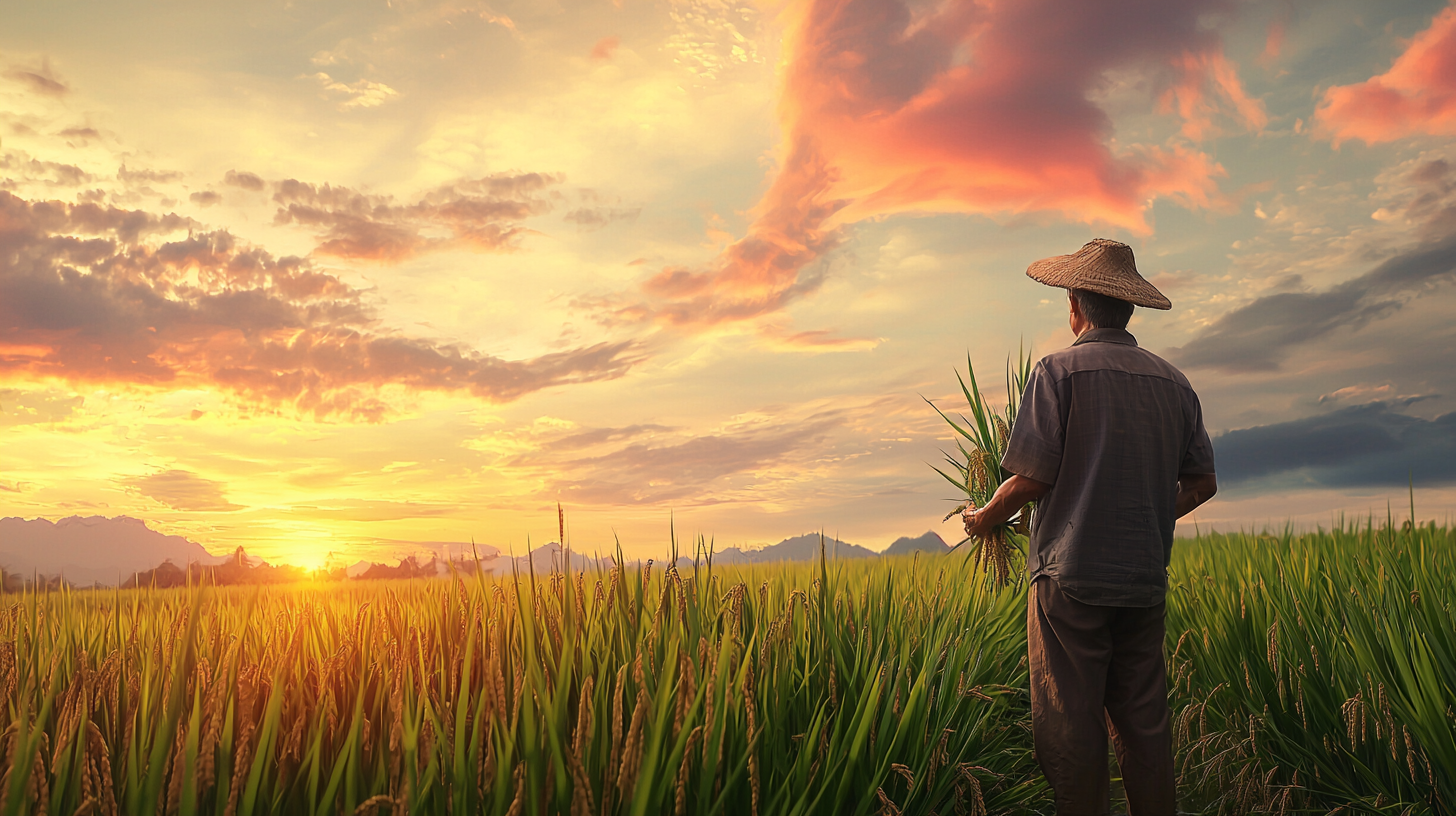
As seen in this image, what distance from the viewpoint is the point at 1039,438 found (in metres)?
3.78

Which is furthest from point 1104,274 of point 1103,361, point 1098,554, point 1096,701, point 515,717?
point 515,717

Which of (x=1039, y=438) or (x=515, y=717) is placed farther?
(x=1039, y=438)

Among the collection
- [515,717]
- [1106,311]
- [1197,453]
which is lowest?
[515,717]

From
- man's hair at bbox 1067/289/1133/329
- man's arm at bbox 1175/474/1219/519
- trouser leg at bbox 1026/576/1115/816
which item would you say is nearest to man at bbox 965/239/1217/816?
trouser leg at bbox 1026/576/1115/816

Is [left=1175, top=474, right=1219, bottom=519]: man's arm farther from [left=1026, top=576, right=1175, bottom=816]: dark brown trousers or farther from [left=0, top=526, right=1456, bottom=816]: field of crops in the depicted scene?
[left=0, top=526, right=1456, bottom=816]: field of crops

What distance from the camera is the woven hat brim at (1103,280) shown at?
4.02 meters

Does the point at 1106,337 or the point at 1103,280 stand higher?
the point at 1103,280

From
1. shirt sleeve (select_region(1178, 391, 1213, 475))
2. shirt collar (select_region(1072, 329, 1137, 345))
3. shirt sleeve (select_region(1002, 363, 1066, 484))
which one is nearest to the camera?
shirt sleeve (select_region(1002, 363, 1066, 484))

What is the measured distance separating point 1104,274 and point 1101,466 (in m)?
1.09

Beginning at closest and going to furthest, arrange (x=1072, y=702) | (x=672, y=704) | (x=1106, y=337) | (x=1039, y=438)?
(x=672, y=704) < (x=1072, y=702) < (x=1039, y=438) < (x=1106, y=337)

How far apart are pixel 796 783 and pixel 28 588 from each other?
7.04 meters

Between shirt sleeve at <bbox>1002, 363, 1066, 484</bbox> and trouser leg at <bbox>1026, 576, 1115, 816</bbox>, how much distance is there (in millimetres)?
544

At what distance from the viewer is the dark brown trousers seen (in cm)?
363

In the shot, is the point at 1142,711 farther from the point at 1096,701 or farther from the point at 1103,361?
the point at 1103,361
